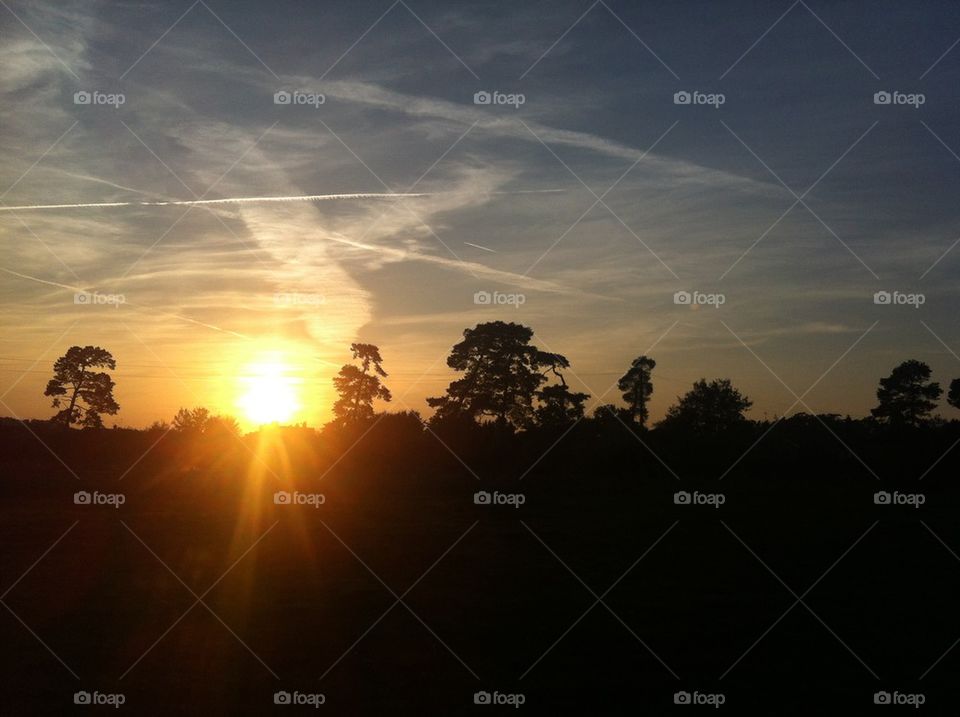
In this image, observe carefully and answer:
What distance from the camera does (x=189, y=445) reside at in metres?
28.0

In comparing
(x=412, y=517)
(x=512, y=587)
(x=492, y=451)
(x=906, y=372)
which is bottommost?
(x=512, y=587)

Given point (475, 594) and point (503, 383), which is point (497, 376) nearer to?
point (503, 383)

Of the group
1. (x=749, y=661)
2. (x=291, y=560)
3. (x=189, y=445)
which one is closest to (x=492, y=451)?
(x=189, y=445)

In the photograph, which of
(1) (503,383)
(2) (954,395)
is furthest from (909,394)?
(1) (503,383)

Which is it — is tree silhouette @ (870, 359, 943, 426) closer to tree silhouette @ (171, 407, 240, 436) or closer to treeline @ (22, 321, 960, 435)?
treeline @ (22, 321, 960, 435)

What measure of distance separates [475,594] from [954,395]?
27.2 meters

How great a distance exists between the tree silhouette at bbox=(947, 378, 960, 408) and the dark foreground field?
10215mm

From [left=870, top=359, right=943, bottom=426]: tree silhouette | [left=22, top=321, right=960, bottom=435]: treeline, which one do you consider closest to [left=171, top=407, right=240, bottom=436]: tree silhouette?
[left=22, top=321, right=960, bottom=435]: treeline

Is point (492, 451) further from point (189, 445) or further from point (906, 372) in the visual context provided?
point (906, 372)

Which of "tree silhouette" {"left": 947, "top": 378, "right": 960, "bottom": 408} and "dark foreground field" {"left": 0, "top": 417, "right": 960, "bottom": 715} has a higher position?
"tree silhouette" {"left": 947, "top": 378, "right": 960, "bottom": 408}

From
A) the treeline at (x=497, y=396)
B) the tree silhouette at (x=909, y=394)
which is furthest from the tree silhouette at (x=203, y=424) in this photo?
the tree silhouette at (x=909, y=394)

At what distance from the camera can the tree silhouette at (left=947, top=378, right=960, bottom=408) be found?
32191 mm

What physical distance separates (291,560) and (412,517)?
453 centimetres

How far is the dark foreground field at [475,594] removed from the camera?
8945 mm
